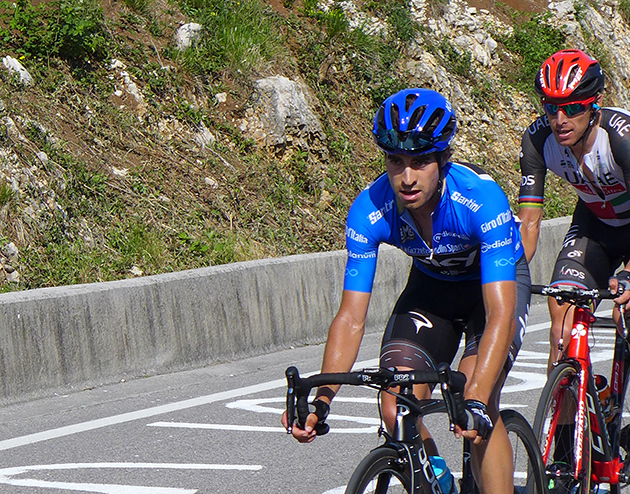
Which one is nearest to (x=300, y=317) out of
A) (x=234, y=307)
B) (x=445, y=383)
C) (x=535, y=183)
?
(x=234, y=307)

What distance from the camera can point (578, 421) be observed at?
4.08 meters

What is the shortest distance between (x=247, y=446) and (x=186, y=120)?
8.36m

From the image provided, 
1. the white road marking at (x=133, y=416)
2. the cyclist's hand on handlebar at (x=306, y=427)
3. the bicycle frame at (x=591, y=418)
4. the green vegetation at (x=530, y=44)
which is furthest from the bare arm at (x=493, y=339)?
the green vegetation at (x=530, y=44)

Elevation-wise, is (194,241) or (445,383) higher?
(194,241)

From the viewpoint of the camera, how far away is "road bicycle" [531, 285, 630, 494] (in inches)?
158

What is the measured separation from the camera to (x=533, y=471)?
12.3 feet

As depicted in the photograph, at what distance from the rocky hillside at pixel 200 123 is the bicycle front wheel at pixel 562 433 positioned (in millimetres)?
6673

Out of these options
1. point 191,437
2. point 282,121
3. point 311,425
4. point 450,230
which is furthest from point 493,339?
point 282,121

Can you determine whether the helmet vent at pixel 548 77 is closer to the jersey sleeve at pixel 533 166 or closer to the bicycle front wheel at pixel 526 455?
the jersey sleeve at pixel 533 166

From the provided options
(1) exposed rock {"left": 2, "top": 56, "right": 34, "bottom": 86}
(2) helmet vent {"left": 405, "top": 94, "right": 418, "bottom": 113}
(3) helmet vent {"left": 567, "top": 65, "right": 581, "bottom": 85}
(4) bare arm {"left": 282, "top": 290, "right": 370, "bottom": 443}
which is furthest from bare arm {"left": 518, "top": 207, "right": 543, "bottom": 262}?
(1) exposed rock {"left": 2, "top": 56, "right": 34, "bottom": 86}

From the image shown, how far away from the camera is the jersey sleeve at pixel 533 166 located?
5082 mm

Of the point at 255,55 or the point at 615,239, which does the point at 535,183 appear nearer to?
the point at 615,239

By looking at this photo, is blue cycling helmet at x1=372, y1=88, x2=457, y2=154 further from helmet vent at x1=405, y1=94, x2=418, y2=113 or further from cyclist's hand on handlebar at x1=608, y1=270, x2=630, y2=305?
cyclist's hand on handlebar at x1=608, y1=270, x2=630, y2=305

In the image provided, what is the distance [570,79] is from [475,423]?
2.27 m
